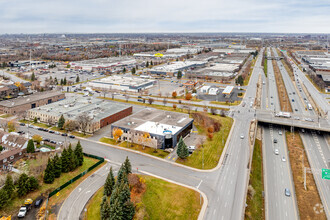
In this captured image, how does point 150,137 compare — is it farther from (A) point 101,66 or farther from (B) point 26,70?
(B) point 26,70

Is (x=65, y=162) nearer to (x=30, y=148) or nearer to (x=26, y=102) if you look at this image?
(x=30, y=148)

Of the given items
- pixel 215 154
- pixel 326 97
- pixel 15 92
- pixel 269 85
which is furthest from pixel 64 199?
pixel 269 85

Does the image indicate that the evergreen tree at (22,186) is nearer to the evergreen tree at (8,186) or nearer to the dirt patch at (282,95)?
the evergreen tree at (8,186)

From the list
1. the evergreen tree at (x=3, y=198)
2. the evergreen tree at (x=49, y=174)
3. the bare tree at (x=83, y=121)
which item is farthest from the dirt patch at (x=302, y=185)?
the bare tree at (x=83, y=121)

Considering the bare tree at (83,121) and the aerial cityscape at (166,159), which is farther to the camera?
the bare tree at (83,121)

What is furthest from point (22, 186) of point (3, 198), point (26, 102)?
point (26, 102)
